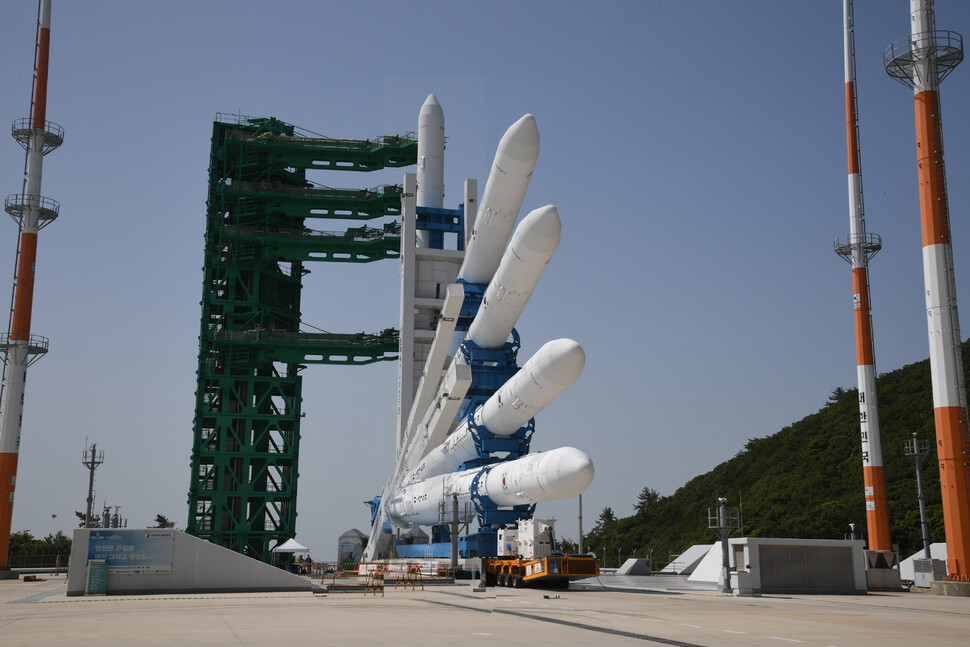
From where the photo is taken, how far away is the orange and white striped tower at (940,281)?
2634 centimetres

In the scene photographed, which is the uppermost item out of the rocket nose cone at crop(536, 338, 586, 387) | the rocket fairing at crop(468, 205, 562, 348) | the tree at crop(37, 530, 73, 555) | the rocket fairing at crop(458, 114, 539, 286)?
the rocket fairing at crop(458, 114, 539, 286)

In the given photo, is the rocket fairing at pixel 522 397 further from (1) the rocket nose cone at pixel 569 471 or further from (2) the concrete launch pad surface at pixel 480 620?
(2) the concrete launch pad surface at pixel 480 620

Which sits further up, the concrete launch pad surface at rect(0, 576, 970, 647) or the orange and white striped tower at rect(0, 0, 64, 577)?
the orange and white striped tower at rect(0, 0, 64, 577)

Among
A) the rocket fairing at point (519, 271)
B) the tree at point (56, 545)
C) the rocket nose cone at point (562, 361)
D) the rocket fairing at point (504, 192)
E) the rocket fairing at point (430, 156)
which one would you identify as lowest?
the tree at point (56, 545)

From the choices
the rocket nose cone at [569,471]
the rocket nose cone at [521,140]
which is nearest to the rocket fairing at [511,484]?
the rocket nose cone at [569,471]

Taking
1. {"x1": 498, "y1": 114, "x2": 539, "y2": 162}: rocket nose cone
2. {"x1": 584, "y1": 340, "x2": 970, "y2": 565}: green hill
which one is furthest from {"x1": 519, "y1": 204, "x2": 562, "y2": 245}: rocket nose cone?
{"x1": 584, "y1": 340, "x2": 970, "y2": 565}: green hill

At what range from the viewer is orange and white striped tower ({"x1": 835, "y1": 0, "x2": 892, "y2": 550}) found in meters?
32.0

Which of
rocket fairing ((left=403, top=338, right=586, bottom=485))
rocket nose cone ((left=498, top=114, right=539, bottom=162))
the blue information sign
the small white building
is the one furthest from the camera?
rocket nose cone ((left=498, top=114, right=539, bottom=162))

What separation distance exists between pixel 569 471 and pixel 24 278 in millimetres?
25203

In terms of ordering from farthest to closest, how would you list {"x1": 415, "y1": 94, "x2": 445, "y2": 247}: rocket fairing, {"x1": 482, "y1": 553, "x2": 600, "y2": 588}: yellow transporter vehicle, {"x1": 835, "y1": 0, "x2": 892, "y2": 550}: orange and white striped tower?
{"x1": 415, "y1": 94, "x2": 445, "y2": 247}: rocket fairing → {"x1": 835, "y1": 0, "x2": 892, "y2": 550}: orange and white striped tower → {"x1": 482, "y1": 553, "x2": 600, "y2": 588}: yellow transporter vehicle

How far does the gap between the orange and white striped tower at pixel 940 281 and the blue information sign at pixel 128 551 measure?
22.0 m

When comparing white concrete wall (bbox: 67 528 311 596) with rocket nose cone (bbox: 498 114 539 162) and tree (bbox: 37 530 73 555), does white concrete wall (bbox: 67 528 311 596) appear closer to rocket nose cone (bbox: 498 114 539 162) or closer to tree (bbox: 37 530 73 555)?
rocket nose cone (bbox: 498 114 539 162)

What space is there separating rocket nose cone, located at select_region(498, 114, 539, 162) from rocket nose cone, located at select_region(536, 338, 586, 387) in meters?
5.98

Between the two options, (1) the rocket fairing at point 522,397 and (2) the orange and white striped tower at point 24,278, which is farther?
(2) the orange and white striped tower at point 24,278
